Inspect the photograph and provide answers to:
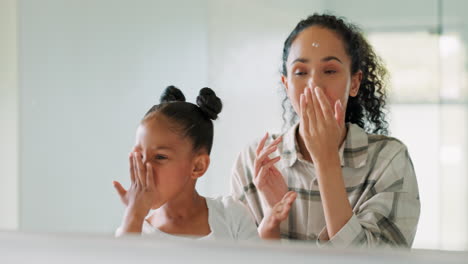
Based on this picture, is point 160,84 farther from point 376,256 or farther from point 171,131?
point 376,256

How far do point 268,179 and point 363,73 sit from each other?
0.11m

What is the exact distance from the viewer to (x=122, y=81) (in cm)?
43

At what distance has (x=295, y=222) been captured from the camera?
40 cm

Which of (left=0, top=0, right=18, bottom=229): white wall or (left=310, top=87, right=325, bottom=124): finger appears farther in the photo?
(left=0, top=0, right=18, bottom=229): white wall

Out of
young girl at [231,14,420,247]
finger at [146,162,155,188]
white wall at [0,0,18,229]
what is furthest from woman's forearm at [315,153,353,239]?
white wall at [0,0,18,229]

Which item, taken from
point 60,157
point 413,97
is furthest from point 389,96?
point 60,157

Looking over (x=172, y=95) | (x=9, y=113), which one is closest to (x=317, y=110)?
(x=172, y=95)

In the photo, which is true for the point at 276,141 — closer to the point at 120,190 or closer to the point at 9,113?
the point at 120,190

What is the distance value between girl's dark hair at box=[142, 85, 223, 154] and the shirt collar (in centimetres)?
6

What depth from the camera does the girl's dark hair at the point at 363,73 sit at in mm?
391

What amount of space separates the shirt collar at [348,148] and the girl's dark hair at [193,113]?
0.06 metres

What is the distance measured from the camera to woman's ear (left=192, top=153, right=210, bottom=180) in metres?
0.38

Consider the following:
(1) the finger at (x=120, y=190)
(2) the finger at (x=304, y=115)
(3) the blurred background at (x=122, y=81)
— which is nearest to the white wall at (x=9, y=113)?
(3) the blurred background at (x=122, y=81)

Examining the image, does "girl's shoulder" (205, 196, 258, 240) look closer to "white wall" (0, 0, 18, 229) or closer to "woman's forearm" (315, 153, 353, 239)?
"woman's forearm" (315, 153, 353, 239)
